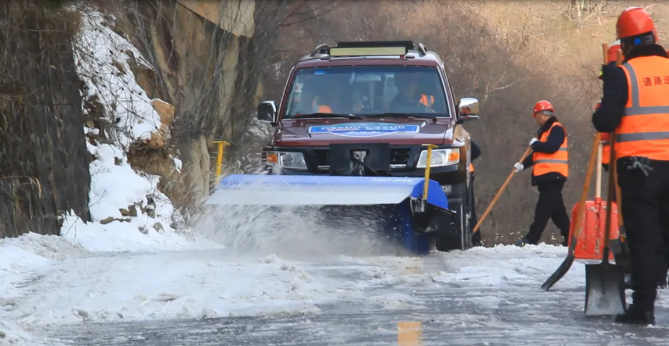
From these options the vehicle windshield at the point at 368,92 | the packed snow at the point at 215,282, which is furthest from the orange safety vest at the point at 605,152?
the vehicle windshield at the point at 368,92

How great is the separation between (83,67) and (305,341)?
9217 mm

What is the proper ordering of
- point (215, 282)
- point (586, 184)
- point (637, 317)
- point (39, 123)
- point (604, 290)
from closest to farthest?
point (637, 317) < point (604, 290) < point (586, 184) < point (215, 282) < point (39, 123)

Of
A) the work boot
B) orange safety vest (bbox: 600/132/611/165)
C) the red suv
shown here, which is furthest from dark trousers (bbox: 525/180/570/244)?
the work boot

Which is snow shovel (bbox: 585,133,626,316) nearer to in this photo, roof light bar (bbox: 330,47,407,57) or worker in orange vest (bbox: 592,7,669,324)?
worker in orange vest (bbox: 592,7,669,324)

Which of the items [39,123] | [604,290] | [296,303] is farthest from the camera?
[39,123]

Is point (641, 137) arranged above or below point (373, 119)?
above

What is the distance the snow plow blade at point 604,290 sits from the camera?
6051mm

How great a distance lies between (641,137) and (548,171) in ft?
24.5

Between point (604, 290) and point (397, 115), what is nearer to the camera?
point (604, 290)

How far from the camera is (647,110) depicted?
6055mm

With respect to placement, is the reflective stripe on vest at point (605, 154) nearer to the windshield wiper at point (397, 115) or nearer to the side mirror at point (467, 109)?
the side mirror at point (467, 109)

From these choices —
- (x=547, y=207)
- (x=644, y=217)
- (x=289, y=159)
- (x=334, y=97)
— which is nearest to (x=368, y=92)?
(x=334, y=97)

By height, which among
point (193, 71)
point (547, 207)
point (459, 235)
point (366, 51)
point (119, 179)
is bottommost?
point (547, 207)

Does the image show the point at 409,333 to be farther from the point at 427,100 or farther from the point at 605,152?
the point at 427,100
